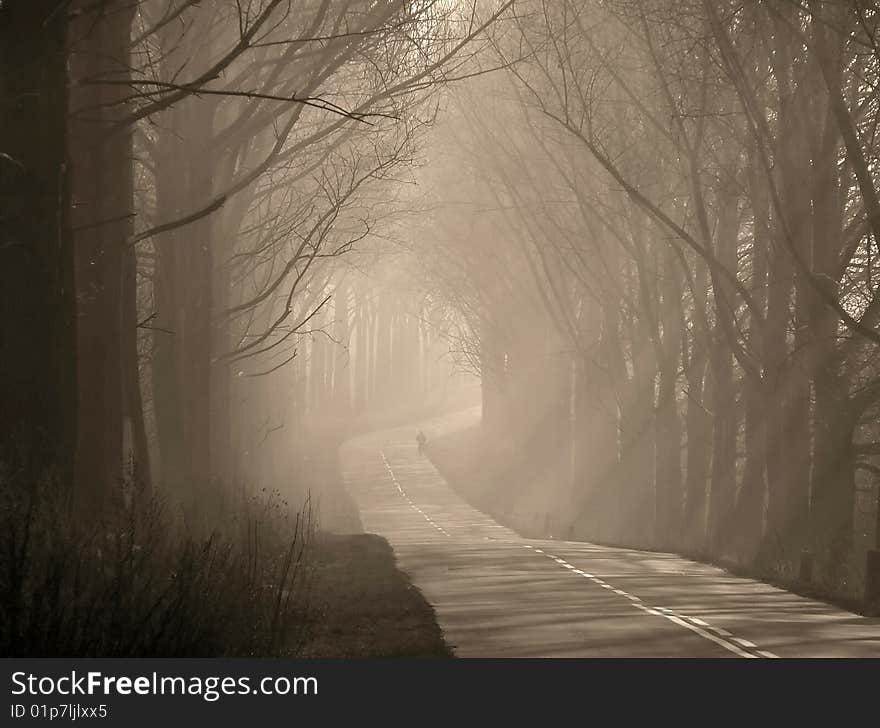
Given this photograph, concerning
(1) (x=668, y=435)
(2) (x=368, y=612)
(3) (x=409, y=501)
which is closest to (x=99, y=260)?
(2) (x=368, y=612)

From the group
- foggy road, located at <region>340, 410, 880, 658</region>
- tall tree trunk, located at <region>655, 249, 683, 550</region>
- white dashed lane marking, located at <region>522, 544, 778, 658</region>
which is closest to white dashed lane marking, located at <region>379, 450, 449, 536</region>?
tall tree trunk, located at <region>655, 249, 683, 550</region>

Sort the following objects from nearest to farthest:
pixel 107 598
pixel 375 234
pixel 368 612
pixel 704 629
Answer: pixel 107 598, pixel 704 629, pixel 368 612, pixel 375 234

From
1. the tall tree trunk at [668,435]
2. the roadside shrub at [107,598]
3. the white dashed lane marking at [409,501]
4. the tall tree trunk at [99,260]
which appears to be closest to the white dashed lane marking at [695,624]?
the roadside shrub at [107,598]

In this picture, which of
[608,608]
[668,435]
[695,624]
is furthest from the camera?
[668,435]

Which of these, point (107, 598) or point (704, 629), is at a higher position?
point (107, 598)

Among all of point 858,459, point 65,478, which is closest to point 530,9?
point 858,459

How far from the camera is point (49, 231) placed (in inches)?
477

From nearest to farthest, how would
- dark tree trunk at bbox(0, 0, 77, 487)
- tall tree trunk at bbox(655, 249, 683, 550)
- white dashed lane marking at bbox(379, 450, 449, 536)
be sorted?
1. dark tree trunk at bbox(0, 0, 77, 487)
2. tall tree trunk at bbox(655, 249, 683, 550)
3. white dashed lane marking at bbox(379, 450, 449, 536)

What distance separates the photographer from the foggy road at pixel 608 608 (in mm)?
13727

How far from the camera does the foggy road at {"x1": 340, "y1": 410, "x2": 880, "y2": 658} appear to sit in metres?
13.7

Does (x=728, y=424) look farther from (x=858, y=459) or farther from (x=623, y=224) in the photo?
(x=623, y=224)

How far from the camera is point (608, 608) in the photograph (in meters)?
17.1

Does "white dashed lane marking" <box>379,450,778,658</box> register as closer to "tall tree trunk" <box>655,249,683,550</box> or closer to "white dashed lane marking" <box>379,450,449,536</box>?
"tall tree trunk" <box>655,249,683,550</box>

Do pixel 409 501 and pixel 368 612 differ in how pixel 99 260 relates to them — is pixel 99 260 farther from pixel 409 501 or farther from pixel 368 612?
pixel 409 501
